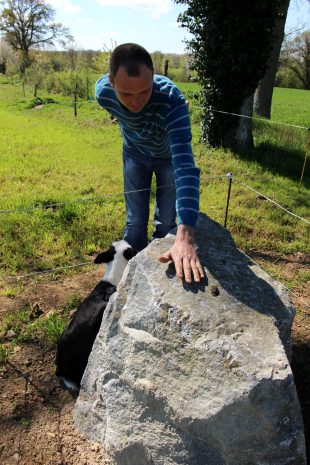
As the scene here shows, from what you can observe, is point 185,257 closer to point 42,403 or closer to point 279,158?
point 42,403

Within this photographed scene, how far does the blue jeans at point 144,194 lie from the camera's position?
3.23 meters

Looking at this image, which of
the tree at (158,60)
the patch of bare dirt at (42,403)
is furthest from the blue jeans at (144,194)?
the tree at (158,60)

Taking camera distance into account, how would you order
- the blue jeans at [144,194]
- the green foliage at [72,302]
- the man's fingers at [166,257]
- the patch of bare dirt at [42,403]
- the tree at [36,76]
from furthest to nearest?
the tree at [36,76]
the green foliage at [72,302]
the blue jeans at [144,194]
the patch of bare dirt at [42,403]
the man's fingers at [166,257]

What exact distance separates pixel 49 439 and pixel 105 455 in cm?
38

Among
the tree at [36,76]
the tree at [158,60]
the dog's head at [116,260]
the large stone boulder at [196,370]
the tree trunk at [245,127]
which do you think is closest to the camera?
the large stone boulder at [196,370]

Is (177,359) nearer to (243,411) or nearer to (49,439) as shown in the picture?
(243,411)

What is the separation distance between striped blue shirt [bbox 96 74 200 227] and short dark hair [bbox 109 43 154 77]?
1.21 ft

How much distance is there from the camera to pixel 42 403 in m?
2.78

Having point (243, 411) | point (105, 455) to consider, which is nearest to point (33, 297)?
point (105, 455)

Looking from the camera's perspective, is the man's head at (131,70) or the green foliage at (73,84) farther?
the green foliage at (73,84)

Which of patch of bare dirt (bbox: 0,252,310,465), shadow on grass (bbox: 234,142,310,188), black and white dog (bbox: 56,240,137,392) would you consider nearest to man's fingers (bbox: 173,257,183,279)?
black and white dog (bbox: 56,240,137,392)

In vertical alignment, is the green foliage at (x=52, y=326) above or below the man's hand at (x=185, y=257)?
below

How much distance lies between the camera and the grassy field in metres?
4.95

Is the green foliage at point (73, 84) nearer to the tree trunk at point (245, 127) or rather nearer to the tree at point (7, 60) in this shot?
the tree trunk at point (245, 127)
